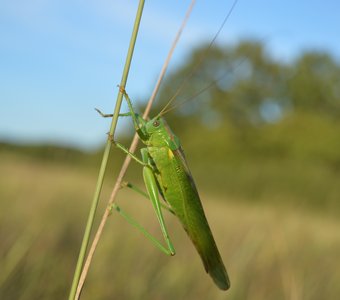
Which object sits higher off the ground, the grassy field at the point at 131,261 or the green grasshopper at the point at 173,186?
the green grasshopper at the point at 173,186

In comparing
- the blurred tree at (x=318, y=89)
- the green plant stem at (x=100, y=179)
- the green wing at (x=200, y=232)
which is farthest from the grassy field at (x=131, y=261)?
the blurred tree at (x=318, y=89)

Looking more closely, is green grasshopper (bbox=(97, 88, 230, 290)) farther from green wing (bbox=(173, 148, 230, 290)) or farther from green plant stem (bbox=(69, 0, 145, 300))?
green plant stem (bbox=(69, 0, 145, 300))

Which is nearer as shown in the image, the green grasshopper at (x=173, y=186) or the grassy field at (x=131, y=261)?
the green grasshopper at (x=173, y=186)

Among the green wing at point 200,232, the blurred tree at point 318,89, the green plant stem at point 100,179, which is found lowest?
the blurred tree at point 318,89

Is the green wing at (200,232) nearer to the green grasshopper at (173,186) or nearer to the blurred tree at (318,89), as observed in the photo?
the green grasshopper at (173,186)

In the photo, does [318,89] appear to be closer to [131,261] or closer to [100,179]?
[131,261]

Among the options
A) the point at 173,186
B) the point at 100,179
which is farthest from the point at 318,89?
the point at 100,179

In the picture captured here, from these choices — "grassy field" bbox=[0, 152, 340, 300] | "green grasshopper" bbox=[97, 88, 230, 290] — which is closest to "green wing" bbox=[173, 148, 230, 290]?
"green grasshopper" bbox=[97, 88, 230, 290]

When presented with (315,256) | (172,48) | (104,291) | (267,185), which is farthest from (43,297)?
(267,185)
